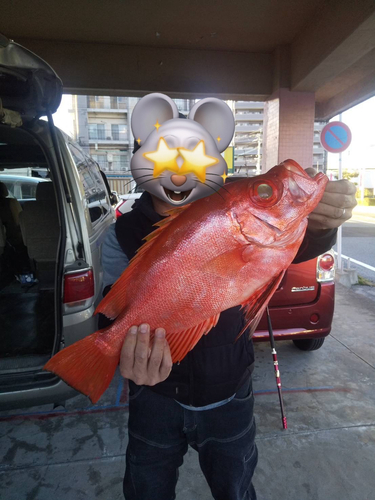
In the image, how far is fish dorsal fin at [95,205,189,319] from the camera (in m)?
1.01

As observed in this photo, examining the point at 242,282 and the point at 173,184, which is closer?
the point at 242,282

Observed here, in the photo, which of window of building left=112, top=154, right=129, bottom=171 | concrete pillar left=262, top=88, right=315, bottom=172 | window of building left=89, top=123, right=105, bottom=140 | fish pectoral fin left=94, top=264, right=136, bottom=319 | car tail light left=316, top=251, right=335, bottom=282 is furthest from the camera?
window of building left=89, top=123, right=105, bottom=140

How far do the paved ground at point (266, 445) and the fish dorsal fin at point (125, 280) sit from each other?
156 cm

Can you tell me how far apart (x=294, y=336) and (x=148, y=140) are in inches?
101

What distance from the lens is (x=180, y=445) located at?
4.34 feet

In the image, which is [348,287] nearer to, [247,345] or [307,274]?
[307,274]

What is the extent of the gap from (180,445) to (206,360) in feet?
1.27

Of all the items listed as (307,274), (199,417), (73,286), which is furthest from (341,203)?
(307,274)

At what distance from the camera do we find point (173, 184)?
1160mm

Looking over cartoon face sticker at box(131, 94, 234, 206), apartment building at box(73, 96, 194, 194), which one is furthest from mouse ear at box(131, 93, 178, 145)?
apartment building at box(73, 96, 194, 194)

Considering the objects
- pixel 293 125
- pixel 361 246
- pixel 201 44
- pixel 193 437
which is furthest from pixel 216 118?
pixel 361 246

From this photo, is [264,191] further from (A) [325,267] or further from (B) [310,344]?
Result: (B) [310,344]

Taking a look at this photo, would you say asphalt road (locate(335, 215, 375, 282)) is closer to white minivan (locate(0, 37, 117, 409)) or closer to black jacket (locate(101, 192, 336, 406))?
white minivan (locate(0, 37, 117, 409))

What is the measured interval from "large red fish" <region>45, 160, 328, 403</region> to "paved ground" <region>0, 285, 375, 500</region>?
1.49 m
